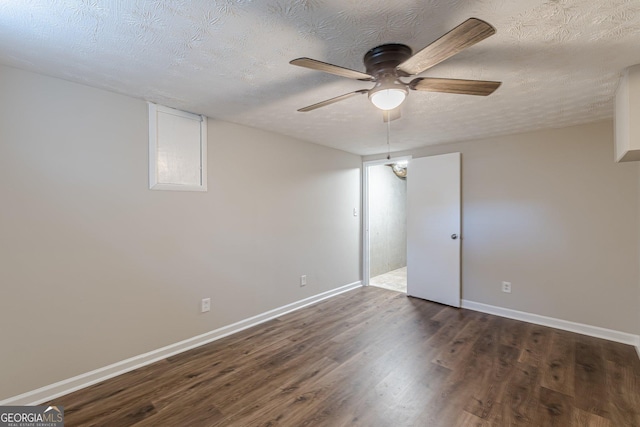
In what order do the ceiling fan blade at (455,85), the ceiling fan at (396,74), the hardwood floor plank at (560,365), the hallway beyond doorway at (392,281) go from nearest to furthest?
the ceiling fan at (396,74)
the ceiling fan blade at (455,85)
the hardwood floor plank at (560,365)
the hallway beyond doorway at (392,281)

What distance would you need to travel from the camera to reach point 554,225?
3006 mm

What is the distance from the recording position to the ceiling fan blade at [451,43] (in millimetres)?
1039

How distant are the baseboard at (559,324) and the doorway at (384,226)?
1137 millimetres

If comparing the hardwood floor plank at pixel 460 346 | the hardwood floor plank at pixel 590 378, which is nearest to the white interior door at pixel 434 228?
the hardwood floor plank at pixel 460 346

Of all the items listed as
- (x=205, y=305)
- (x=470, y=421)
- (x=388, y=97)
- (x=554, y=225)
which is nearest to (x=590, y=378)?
(x=470, y=421)

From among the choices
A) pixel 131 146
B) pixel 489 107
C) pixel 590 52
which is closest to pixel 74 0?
pixel 131 146

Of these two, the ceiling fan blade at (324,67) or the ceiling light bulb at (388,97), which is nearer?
the ceiling fan blade at (324,67)

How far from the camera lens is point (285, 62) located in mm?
1660

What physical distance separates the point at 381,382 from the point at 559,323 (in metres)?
2.34

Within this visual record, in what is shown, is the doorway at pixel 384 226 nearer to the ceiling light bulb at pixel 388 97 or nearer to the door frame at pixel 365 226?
the door frame at pixel 365 226

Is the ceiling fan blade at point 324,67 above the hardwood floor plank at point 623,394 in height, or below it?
above

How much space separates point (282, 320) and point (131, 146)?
234cm

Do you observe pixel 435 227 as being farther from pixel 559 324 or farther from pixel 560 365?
pixel 560 365

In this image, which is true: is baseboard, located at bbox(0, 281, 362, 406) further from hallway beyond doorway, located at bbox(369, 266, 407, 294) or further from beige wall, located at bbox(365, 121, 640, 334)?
beige wall, located at bbox(365, 121, 640, 334)
